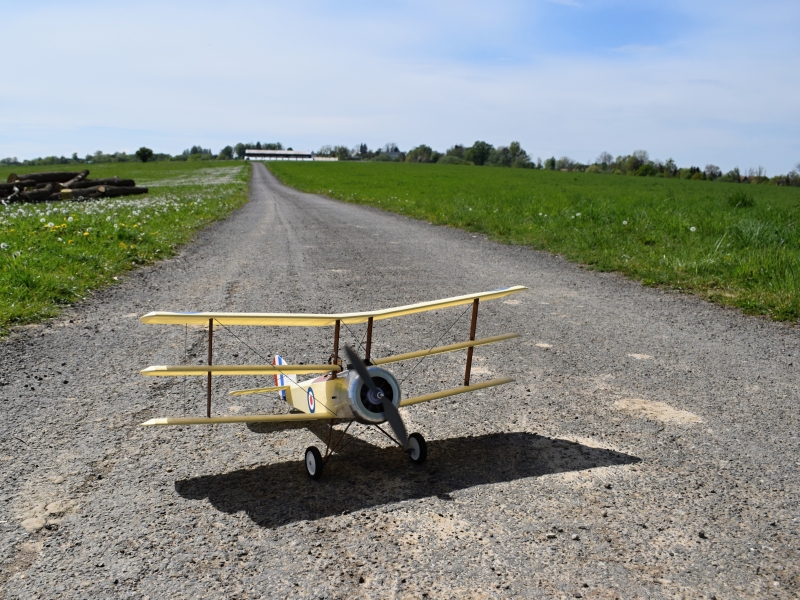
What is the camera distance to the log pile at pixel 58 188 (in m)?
25.9

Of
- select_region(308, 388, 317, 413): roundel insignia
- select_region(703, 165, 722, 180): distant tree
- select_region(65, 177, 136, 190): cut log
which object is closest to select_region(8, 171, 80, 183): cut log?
select_region(65, 177, 136, 190): cut log

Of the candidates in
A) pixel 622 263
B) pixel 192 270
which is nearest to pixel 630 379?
pixel 622 263

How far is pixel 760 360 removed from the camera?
642 centimetres

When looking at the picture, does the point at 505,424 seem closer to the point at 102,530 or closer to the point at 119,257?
the point at 102,530

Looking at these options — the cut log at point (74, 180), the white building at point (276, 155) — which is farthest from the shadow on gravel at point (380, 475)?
the white building at point (276, 155)

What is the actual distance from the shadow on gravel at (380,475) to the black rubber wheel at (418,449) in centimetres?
5

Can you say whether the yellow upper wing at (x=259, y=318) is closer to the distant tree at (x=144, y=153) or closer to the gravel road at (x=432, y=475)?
the gravel road at (x=432, y=475)

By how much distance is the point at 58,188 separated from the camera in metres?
28.0

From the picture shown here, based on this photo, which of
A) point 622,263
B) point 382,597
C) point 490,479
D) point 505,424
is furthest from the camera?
point 622,263

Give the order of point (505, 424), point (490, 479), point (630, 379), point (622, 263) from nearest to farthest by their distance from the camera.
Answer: point (490, 479) < point (505, 424) < point (630, 379) < point (622, 263)

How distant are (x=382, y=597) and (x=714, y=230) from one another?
1340 centimetres

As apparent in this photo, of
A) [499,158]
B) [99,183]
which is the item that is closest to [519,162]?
[499,158]

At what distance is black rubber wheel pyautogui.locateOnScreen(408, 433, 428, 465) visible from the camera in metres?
4.09

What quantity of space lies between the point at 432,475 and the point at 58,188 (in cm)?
2879
